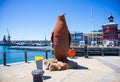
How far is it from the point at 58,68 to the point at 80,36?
8125 centimetres

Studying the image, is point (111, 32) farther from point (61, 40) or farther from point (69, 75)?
point (69, 75)

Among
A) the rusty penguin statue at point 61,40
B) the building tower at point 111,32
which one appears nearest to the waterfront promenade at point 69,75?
the rusty penguin statue at point 61,40

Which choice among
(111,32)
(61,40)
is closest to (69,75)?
(61,40)

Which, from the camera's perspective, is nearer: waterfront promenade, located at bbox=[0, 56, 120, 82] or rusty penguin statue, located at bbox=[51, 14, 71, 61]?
waterfront promenade, located at bbox=[0, 56, 120, 82]

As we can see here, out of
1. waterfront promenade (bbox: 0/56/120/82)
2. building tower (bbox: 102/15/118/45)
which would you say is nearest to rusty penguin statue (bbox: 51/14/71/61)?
waterfront promenade (bbox: 0/56/120/82)

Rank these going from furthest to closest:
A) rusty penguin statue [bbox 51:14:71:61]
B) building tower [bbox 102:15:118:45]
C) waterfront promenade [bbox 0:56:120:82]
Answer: building tower [bbox 102:15:118:45] → rusty penguin statue [bbox 51:14:71:61] → waterfront promenade [bbox 0:56:120:82]

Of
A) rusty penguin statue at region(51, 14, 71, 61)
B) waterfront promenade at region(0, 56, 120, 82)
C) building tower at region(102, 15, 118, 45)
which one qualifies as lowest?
waterfront promenade at region(0, 56, 120, 82)

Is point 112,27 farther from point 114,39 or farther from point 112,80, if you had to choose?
point 112,80

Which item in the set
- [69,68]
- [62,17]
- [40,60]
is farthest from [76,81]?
[62,17]

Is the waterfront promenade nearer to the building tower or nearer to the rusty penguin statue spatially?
the rusty penguin statue

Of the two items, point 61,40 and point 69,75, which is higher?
point 61,40

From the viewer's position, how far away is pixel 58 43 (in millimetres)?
10125

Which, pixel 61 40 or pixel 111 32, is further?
pixel 111 32

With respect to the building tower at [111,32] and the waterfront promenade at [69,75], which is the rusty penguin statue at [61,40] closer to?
the waterfront promenade at [69,75]
